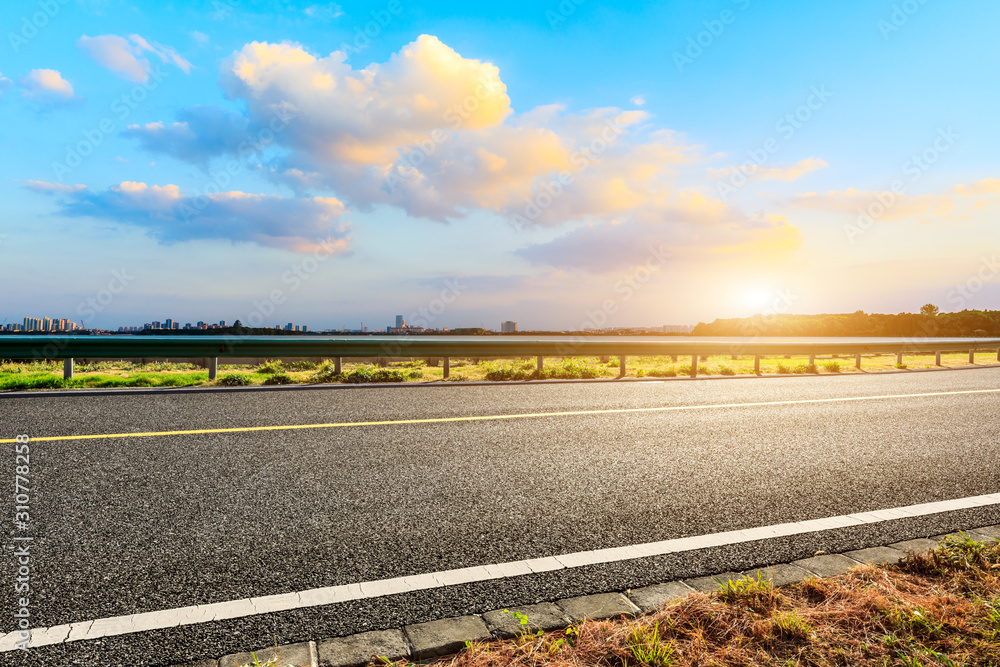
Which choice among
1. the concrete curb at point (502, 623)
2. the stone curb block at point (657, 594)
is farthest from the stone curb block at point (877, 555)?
the stone curb block at point (657, 594)

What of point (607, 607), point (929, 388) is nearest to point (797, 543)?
point (607, 607)

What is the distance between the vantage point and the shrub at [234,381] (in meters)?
10.3

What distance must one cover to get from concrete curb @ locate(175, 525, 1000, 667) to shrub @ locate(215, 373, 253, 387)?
896 cm

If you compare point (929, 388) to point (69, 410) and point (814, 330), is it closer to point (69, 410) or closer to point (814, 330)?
point (69, 410)

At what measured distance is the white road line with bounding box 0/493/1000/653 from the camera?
2312 mm

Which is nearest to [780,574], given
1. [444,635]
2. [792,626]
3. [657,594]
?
[792,626]

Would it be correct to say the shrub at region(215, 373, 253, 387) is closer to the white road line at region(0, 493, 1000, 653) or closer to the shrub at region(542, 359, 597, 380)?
the shrub at region(542, 359, 597, 380)

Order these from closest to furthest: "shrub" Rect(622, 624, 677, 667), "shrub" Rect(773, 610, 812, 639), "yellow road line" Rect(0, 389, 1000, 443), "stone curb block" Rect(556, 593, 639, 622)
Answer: "shrub" Rect(622, 624, 677, 667), "shrub" Rect(773, 610, 812, 639), "stone curb block" Rect(556, 593, 639, 622), "yellow road line" Rect(0, 389, 1000, 443)

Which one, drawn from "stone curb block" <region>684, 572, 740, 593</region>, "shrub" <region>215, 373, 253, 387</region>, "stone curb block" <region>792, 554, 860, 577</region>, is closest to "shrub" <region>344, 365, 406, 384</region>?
"shrub" <region>215, 373, 253, 387</region>

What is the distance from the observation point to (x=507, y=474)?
463 cm

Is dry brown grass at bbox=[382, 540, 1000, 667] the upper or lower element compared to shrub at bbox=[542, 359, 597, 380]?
lower

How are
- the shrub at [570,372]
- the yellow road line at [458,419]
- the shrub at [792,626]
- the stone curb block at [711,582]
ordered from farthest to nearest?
the shrub at [570,372] → the yellow road line at [458,419] → the stone curb block at [711,582] → the shrub at [792,626]

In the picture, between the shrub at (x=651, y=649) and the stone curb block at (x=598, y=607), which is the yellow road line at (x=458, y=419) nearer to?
the stone curb block at (x=598, y=607)

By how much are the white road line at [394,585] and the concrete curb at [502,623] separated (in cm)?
32
